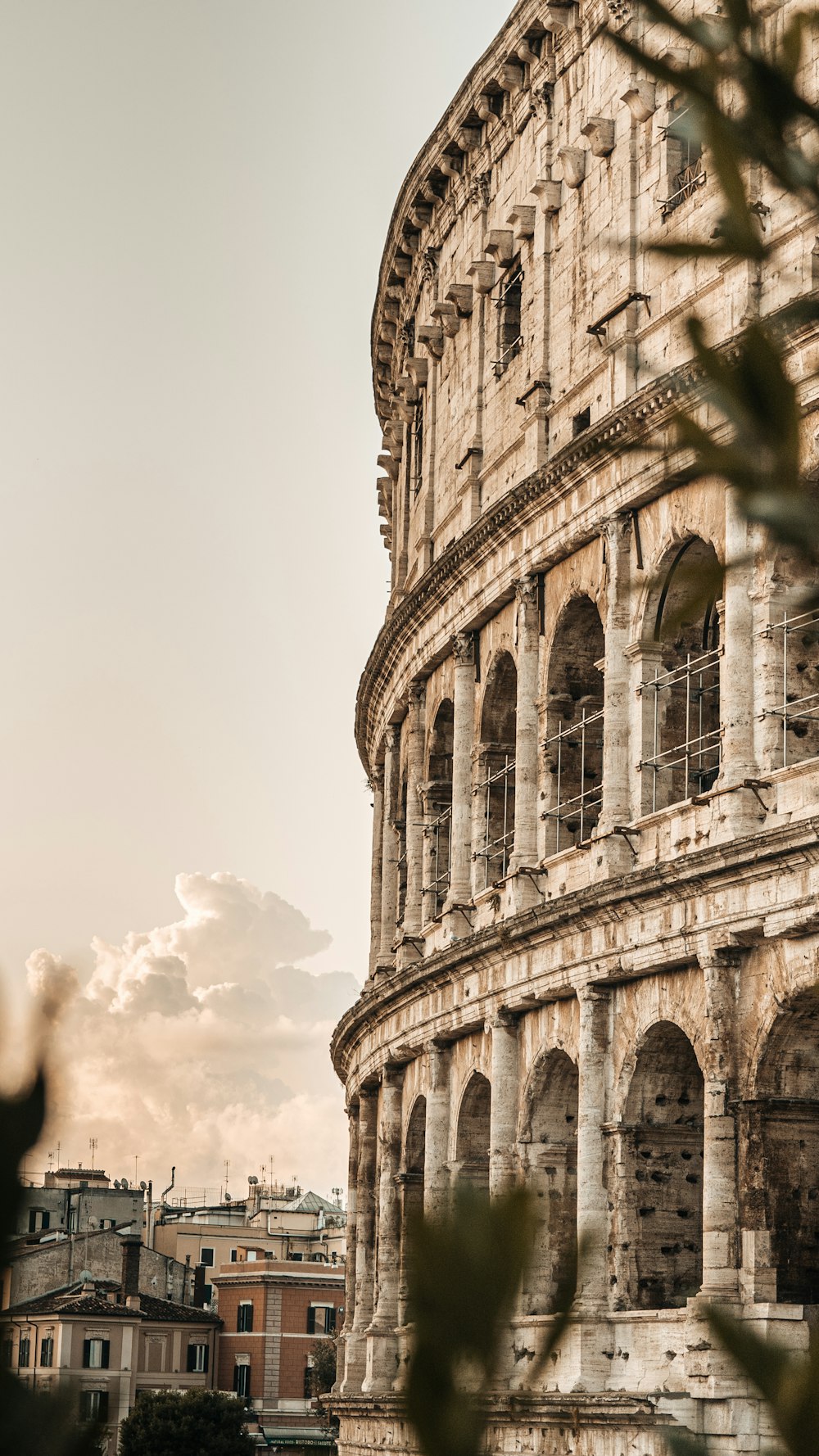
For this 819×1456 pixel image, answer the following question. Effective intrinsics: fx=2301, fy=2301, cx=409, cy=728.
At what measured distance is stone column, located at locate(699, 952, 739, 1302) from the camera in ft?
57.2

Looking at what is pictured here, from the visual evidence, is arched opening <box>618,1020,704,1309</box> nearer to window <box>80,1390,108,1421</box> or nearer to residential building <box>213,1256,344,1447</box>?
window <box>80,1390,108,1421</box>

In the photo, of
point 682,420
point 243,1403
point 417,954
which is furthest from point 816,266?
point 243,1403

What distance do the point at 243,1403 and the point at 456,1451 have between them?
188 feet

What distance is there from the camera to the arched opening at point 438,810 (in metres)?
27.1

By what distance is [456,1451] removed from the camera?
3824mm

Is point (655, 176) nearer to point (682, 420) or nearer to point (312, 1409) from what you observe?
point (682, 420)

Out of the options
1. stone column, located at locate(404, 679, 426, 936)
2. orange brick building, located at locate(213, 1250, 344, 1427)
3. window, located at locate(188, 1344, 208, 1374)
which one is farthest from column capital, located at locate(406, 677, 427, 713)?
orange brick building, located at locate(213, 1250, 344, 1427)

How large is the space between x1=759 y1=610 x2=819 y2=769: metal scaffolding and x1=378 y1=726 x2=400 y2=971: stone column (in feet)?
39.7

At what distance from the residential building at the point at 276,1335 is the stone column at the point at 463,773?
45.8 metres

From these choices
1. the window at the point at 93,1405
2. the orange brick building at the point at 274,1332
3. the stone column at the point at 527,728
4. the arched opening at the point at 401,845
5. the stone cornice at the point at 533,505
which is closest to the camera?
the window at the point at 93,1405

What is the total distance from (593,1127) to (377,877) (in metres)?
11.8

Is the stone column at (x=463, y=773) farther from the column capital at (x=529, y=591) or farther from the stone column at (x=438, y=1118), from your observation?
the column capital at (x=529, y=591)

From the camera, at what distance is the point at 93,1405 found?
400 centimetres

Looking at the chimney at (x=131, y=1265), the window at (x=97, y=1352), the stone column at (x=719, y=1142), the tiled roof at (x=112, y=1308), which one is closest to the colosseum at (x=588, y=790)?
the stone column at (x=719, y=1142)
